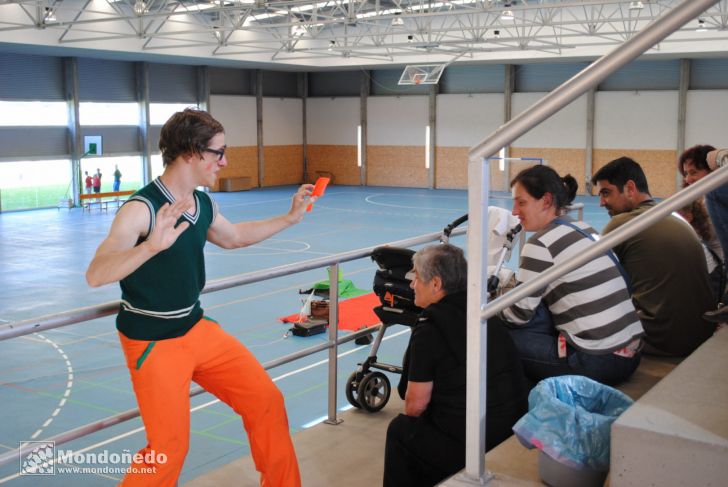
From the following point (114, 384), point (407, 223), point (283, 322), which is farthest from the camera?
point (407, 223)

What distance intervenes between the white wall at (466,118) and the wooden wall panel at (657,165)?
4.10 m

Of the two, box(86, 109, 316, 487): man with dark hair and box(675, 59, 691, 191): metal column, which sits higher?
box(675, 59, 691, 191): metal column

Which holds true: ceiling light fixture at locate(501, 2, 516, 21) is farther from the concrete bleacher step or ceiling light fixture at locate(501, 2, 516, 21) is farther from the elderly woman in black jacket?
the concrete bleacher step

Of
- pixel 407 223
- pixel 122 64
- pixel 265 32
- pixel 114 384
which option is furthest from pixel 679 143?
pixel 114 384

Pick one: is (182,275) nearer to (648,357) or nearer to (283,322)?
(648,357)

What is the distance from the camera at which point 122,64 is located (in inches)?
1019

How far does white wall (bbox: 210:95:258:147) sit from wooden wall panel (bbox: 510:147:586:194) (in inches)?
383

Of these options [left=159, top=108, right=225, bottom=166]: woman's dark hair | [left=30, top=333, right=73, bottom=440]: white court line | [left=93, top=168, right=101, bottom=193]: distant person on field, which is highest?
[left=159, top=108, right=225, bottom=166]: woman's dark hair

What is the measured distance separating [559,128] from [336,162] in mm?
9336

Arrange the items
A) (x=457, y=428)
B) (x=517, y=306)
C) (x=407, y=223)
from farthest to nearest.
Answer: (x=407, y=223) < (x=517, y=306) < (x=457, y=428)

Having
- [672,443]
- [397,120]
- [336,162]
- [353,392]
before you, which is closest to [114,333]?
[353,392]

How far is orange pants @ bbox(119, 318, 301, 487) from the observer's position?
2.92 meters

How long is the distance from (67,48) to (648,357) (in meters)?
19.6

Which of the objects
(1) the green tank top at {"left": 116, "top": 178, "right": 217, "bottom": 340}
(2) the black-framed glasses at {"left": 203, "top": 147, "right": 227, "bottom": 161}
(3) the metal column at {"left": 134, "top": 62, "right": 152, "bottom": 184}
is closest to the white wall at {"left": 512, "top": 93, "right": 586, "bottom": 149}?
(3) the metal column at {"left": 134, "top": 62, "right": 152, "bottom": 184}
